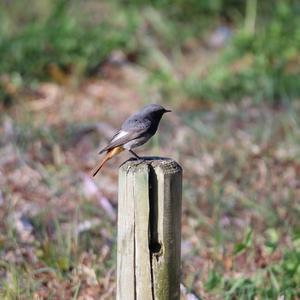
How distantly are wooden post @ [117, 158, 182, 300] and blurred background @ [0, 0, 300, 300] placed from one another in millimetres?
766

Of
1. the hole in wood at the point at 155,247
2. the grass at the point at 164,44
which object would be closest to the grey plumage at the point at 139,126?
the hole in wood at the point at 155,247

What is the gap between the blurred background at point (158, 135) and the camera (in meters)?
4.62

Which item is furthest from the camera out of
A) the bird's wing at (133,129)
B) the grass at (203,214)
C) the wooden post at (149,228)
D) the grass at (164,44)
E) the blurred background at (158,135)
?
the grass at (164,44)

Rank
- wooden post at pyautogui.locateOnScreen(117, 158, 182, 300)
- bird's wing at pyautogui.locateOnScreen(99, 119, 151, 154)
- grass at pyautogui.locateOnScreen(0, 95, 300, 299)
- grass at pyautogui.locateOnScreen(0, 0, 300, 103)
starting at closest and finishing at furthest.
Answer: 1. wooden post at pyautogui.locateOnScreen(117, 158, 182, 300)
2. bird's wing at pyautogui.locateOnScreen(99, 119, 151, 154)
3. grass at pyautogui.locateOnScreen(0, 95, 300, 299)
4. grass at pyautogui.locateOnScreen(0, 0, 300, 103)

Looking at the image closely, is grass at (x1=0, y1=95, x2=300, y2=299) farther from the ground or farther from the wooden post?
the wooden post

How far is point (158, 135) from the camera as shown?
689 cm

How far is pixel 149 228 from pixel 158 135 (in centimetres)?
373

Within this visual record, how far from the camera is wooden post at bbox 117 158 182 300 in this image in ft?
10.4

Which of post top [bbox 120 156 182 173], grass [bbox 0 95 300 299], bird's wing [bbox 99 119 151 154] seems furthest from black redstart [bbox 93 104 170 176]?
grass [bbox 0 95 300 299]

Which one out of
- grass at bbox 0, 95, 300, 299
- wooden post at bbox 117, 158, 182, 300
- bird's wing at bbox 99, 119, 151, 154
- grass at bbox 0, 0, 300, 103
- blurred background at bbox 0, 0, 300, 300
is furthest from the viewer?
grass at bbox 0, 0, 300, 103

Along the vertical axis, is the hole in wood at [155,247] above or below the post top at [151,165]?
below

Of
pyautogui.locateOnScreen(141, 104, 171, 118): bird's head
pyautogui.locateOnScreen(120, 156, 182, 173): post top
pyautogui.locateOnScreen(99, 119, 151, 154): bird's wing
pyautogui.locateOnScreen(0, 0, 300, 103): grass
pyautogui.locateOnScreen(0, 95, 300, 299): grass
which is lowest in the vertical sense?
pyautogui.locateOnScreen(0, 95, 300, 299): grass

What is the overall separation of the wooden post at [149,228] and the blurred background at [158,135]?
77cm

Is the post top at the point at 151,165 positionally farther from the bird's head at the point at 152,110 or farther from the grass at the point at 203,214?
the grass at the point at 203,214
